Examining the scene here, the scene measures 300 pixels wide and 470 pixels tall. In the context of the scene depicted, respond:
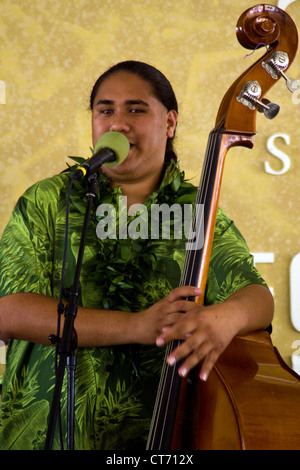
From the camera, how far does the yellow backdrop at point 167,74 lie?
8.98ft

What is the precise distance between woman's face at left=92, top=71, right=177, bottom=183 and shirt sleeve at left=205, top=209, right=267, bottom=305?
27 centimetres

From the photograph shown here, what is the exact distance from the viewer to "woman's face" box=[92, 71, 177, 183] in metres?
1.64

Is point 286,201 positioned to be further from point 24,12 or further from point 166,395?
point 166,395

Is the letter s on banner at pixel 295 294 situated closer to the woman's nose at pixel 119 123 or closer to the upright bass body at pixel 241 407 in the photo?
the woman's nose at pixel 119 123

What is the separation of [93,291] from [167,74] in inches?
59.4

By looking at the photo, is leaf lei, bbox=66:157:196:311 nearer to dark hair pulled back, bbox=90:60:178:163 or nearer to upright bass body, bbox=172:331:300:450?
dark hair pulled back, bbox=90:60:178:163

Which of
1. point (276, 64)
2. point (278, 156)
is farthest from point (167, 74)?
point (276, 64)

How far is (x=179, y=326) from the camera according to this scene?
3.87ft

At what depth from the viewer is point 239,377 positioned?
1.14m

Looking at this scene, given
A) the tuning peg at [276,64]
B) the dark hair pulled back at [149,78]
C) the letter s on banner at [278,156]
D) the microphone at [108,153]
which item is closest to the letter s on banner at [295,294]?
the letter s on banner at [278,156]

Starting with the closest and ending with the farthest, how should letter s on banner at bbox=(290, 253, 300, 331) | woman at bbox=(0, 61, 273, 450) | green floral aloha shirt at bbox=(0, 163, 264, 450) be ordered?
woman at bbox=(0, 61, 273, 450), green floral aloha shirt at bbox=(0, 163, 264, 450), letter s on banner at bbox=(290, 253, 300, 331)

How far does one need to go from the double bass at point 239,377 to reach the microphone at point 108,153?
193mm

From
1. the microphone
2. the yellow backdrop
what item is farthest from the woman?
the yellow backdrop

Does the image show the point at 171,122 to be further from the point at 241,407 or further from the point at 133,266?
the point at 241,407
